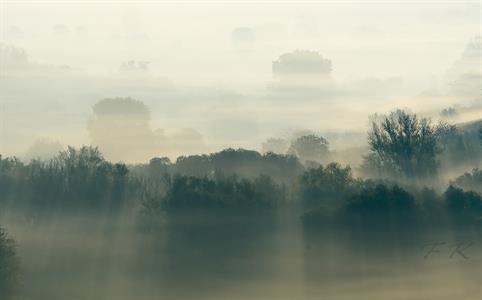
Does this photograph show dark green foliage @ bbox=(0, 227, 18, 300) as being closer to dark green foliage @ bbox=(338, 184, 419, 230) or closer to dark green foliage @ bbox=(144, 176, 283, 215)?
dark green foliage @ bbox=(144, 176, 283, 215)

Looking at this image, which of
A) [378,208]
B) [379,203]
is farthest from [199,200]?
[379,203]

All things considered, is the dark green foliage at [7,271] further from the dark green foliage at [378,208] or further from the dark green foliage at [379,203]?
the dark green foliage at [379,203]

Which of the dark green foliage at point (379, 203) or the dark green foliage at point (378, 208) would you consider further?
the dark green foliage at point (379, 203)

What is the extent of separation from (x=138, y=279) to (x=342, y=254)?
42.9 m

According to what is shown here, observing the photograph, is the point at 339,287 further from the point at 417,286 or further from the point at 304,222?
the point at 304,222

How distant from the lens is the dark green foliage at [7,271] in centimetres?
13100

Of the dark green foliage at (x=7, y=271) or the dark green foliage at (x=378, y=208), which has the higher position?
the dark green foliage at (x=378, y=208)

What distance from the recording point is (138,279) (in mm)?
172250

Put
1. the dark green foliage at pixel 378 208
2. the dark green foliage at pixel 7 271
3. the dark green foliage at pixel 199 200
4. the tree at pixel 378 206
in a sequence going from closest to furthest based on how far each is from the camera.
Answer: the dark green foliage at pixel 7 271 → the dark green foliage at pixel 378 208 → the tree at pixel 378 206 → the dark green foliage at pixel 199 200

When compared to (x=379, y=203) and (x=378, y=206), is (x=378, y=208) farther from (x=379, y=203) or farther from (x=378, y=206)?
(x=379, y=203)

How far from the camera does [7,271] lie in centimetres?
13312

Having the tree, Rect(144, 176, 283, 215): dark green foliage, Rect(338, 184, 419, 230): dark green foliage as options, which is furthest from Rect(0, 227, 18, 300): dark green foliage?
the tree

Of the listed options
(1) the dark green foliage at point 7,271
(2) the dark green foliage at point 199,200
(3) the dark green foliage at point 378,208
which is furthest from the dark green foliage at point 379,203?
(1) the dark green foliage at point 7,271

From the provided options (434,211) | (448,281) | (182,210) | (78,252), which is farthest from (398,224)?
(78,252)
